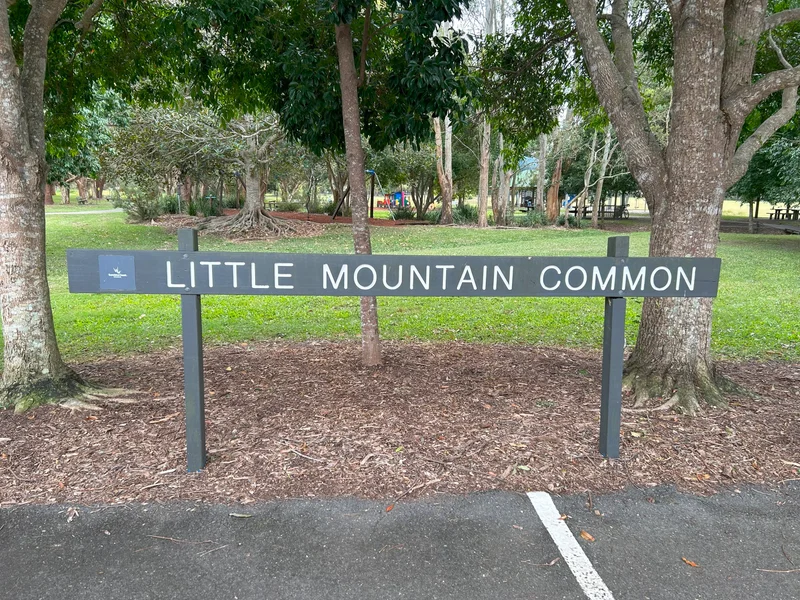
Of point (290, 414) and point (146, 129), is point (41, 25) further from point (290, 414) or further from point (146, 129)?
point (146, 129)

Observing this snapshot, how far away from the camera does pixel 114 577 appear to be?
100 inches

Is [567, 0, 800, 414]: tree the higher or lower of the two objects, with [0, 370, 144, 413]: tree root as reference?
higher

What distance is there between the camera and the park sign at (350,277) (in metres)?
3.19

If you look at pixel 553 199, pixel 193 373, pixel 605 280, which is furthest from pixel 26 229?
pixel 553 199

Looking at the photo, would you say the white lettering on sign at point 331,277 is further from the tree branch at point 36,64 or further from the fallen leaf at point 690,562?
the tree branch at point 36,64

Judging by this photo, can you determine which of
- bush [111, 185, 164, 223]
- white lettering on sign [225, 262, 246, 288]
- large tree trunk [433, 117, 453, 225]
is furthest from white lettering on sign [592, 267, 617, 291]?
bush [111, 185, 164, 223]

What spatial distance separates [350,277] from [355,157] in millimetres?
2219

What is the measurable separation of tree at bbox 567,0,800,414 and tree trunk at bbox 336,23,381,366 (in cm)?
217

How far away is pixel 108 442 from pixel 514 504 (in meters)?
2.65

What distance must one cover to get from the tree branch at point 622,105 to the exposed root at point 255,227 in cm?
1833

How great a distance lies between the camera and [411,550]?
9.00ft

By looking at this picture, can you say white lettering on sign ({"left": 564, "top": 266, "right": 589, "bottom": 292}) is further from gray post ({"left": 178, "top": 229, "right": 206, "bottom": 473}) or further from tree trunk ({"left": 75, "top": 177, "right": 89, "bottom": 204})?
tree trunk ({"left": 75, "top": 177, "right": 89, "bottom": 204})

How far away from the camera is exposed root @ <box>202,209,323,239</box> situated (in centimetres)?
2225

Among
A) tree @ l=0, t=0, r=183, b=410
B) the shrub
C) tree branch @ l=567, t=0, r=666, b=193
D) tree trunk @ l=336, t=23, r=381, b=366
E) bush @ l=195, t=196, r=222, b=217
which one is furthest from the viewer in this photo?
the shrub
